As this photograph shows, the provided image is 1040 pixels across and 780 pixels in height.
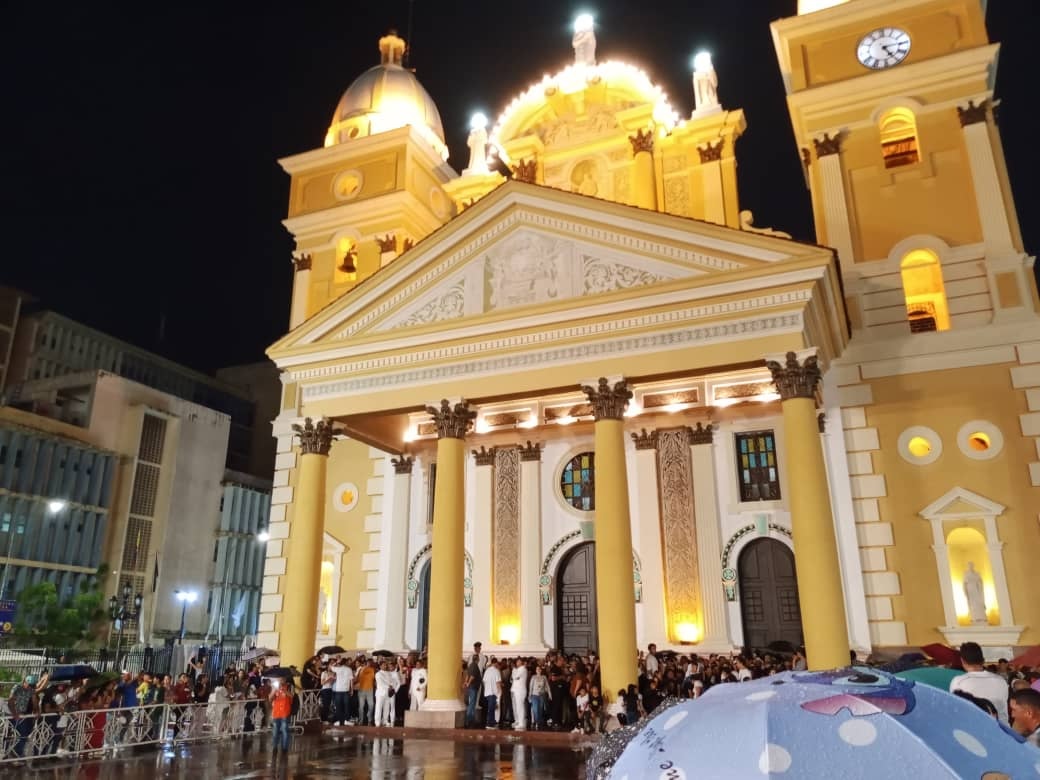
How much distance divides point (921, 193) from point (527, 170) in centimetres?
1041

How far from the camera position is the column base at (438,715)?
15.5 metres

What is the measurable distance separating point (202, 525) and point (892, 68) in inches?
1660

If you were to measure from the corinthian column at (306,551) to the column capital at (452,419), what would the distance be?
2.91 meters

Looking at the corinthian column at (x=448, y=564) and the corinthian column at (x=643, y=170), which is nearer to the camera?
the corinthian column at (x=448, y=564)

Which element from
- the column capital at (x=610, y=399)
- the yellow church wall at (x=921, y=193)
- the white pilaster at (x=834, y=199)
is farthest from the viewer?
the white pilaster at (x=834, y=199)

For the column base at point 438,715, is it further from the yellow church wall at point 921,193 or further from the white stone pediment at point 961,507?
the yellow church wall at point 921,193

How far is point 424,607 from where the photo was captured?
20984mm

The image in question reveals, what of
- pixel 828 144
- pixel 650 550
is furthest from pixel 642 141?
pixel 650 550

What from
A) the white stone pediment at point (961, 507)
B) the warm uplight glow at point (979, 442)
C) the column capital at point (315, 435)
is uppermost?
the column capital at point (315, 435)

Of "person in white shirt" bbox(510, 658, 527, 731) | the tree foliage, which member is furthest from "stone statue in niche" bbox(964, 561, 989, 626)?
the tree foliage

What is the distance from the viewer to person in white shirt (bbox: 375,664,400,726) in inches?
647

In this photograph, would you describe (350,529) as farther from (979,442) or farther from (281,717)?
(979,442)

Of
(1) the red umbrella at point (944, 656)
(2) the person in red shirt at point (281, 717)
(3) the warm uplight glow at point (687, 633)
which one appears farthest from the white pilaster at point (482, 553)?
(1) the red umbrella at point (944, 656)

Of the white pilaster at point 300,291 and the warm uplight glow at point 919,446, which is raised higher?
the white pilaster at point 300,291
